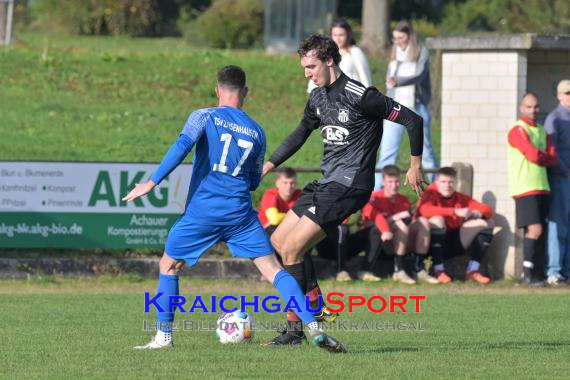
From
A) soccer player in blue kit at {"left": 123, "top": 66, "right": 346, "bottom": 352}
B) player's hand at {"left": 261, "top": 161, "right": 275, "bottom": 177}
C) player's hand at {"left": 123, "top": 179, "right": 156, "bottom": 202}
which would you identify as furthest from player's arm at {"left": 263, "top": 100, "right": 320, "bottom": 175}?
player's hand at {"left": 123, "top": 179, "right": 156, "bottom": 202}

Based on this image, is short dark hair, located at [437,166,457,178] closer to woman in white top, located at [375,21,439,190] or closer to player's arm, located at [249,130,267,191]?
woman in white top, located at [375,21,439,190]

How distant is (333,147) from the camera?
9.34 meters

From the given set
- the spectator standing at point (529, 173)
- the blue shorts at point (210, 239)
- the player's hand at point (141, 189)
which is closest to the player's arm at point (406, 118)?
the blue shorts at point (210, 239)

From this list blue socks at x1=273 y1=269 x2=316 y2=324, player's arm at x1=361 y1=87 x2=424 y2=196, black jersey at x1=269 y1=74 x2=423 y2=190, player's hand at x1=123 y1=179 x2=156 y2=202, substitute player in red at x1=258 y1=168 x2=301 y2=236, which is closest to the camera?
player's hand at x1=123 y1=179 x2=156 y2=202

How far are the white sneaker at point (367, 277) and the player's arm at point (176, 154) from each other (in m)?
6.54

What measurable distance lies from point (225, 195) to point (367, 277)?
6302 millimetres

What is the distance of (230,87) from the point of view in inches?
352

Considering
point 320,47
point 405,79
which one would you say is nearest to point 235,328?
point 320,47

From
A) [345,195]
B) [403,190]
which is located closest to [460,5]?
[403,190]

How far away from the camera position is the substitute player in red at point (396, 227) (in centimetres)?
1484

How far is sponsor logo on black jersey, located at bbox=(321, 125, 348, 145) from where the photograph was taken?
363 inches

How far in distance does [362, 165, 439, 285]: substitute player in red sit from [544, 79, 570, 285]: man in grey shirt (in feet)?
4.90

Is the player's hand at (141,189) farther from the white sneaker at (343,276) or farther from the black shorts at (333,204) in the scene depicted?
the white sneaker at (343,276)

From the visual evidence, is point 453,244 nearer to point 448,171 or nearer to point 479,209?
point 479,209
